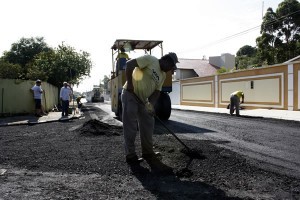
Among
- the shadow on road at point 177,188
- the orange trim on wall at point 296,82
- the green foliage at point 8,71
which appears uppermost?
the green foliage at point 8,71

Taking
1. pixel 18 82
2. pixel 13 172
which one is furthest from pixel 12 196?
pixel 18 82

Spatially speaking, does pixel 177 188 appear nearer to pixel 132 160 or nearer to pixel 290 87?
pixel 132 160

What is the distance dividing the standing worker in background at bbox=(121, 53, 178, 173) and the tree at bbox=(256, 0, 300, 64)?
28.7 m

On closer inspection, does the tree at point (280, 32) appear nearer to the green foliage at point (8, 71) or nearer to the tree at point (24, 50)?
the green foliage at point (8, 71)

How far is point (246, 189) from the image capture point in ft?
10.7

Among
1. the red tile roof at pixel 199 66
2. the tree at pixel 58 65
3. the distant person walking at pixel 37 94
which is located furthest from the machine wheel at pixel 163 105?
the red tile roof at pixel 199 66

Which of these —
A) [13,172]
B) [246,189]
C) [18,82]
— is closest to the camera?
[246,189]

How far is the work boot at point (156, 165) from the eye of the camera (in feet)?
12.9

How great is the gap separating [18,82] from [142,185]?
1213 cm

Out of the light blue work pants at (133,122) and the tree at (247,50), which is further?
the tree at (247,50)

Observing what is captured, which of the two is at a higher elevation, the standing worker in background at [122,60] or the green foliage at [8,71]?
the green foliage at [8,71]

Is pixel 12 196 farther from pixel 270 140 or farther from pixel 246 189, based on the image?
pixel 270 140

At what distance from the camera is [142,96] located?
4625mm

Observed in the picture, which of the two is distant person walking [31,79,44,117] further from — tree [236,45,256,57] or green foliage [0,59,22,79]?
tree [236,45,256,57]
